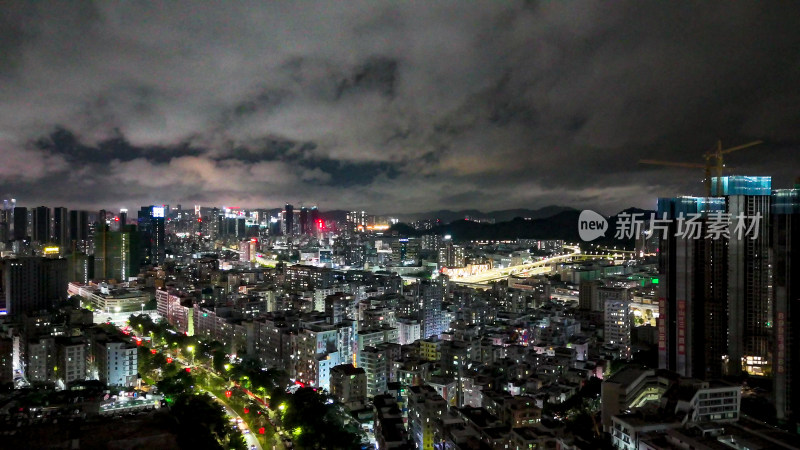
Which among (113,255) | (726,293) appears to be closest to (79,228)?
(113,255)

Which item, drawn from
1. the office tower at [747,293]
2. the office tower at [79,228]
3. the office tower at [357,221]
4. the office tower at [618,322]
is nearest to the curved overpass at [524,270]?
the office tower at [618,322]

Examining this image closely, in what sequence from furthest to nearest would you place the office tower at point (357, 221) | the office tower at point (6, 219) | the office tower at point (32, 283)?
the office tower at point (357, 221), the office tower at point (6, 219), the office tower at point (32, 283)

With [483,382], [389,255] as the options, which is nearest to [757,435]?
[483,382]

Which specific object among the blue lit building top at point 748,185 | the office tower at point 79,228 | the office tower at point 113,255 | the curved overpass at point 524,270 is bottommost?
the curved overpass at point 524,270

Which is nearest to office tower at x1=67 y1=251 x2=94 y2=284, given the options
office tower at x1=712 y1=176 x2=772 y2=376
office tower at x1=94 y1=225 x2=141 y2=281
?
office tower at x1=94 y1=225 x2=141 y2=281

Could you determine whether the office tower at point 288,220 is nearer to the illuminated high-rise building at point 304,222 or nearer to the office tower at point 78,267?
the illuminated high-rise building at point 304,222

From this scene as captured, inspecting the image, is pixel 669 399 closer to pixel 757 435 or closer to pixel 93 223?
pixel 757 435

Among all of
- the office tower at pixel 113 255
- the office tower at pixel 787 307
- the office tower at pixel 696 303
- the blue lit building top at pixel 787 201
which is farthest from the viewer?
the office tower at pixel 113 255

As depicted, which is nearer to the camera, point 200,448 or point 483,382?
point 200,448
